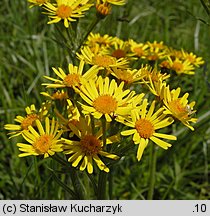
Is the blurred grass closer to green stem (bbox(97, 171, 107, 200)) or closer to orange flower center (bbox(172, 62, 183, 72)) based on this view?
orange flower center (bbox(172, 62, 183, 72))

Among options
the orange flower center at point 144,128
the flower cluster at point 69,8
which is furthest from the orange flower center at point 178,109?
the flower cluster at point 69,8

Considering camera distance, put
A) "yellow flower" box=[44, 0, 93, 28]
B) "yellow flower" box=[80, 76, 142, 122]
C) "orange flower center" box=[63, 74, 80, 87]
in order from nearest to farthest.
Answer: "yellow flower" box=[80, 76, 142, 122] → "orange flower center" box=[63, 74, 80, 87] → "yellow flower" box=[44, 0, 93, 28]

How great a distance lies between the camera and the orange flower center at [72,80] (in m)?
1.75

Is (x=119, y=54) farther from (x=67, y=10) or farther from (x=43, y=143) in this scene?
(x=43, y=143)

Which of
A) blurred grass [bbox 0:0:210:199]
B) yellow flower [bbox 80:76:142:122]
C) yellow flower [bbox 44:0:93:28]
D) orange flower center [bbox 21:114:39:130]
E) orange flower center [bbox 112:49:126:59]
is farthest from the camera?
blurred grass [bbox 0:0:210:199]

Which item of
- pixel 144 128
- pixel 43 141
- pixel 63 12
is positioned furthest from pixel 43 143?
pixel 63 12

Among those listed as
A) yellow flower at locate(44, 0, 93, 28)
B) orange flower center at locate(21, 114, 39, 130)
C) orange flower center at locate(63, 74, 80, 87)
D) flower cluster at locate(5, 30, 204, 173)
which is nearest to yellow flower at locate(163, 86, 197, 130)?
flower cluster at locate(5, 30, 204, 173)

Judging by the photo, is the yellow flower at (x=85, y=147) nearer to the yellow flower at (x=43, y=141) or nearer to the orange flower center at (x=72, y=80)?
the yellow flower at (x=43, y=141)

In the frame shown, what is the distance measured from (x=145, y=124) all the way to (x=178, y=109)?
156 millimetres

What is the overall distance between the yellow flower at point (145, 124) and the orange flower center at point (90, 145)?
15 cm

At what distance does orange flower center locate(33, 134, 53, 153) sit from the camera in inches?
65.1

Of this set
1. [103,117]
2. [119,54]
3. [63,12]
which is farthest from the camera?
[119,54]

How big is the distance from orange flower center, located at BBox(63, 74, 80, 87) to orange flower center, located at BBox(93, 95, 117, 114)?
0.16 meters

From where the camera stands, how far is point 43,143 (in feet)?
5.53
